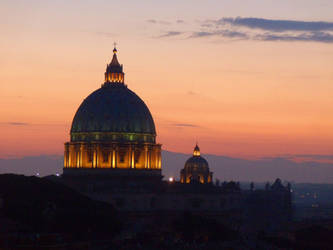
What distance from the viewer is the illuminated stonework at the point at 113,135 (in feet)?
600

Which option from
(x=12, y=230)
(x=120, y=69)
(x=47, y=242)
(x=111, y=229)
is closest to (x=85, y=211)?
(x=111, y=229)

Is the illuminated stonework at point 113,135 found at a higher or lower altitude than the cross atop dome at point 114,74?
lower

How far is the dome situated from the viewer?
184 metres

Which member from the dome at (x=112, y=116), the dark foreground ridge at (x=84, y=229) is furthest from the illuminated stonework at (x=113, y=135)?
the dark foreground ridge at (x=84, y=229)

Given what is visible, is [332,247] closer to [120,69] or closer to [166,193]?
[166,193]

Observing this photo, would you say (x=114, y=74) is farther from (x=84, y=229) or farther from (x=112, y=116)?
(x=84, y=229)

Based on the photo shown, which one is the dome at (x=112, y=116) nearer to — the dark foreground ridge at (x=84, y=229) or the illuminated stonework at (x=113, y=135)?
the illuminated stonework at (x=113, y=135)

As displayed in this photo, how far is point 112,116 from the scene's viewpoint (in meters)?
184

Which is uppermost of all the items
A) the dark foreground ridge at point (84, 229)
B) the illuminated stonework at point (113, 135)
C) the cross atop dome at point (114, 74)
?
the cross atop dome at point (114, 74)

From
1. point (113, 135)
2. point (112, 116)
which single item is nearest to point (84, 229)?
point (113, 135)

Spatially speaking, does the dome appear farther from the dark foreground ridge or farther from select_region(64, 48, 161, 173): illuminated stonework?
→ the dark foreground ridge

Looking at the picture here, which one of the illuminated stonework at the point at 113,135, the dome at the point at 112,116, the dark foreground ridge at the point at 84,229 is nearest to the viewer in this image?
the dark foreground ridge at the point at 84,229

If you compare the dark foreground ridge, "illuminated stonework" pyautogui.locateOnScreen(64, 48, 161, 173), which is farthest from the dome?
the dark foreground ridge

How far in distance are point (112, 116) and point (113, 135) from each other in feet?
10.2
